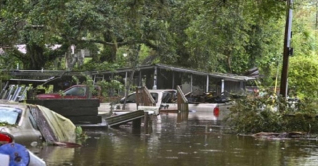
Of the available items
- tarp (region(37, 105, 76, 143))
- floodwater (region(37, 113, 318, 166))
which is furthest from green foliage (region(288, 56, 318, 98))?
tarp (region(37, 105, 76, 143))

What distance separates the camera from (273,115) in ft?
64.5

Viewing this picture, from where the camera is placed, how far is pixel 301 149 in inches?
601

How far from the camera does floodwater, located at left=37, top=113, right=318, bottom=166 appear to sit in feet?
→ 39.3

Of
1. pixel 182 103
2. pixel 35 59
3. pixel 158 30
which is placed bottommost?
pixel 182 103

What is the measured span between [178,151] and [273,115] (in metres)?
6.54

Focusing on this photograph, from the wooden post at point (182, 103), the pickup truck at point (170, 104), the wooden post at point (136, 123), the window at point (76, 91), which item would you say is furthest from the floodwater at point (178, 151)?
the wooden post at point (182, 103)

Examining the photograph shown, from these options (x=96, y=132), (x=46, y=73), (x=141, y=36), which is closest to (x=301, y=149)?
(x=96, y=132)

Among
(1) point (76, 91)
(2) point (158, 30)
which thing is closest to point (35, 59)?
(1) point (76, 91)

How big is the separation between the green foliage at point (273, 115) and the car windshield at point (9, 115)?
1047 cm

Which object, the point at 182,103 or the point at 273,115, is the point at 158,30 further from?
the point at 273,115

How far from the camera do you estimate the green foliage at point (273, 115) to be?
19.6 meters

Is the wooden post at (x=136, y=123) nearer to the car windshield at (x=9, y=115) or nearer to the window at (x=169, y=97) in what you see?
the car windshield at (x=9, y=115)

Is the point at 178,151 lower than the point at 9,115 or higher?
lower

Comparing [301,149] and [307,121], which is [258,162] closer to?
[301,149]
